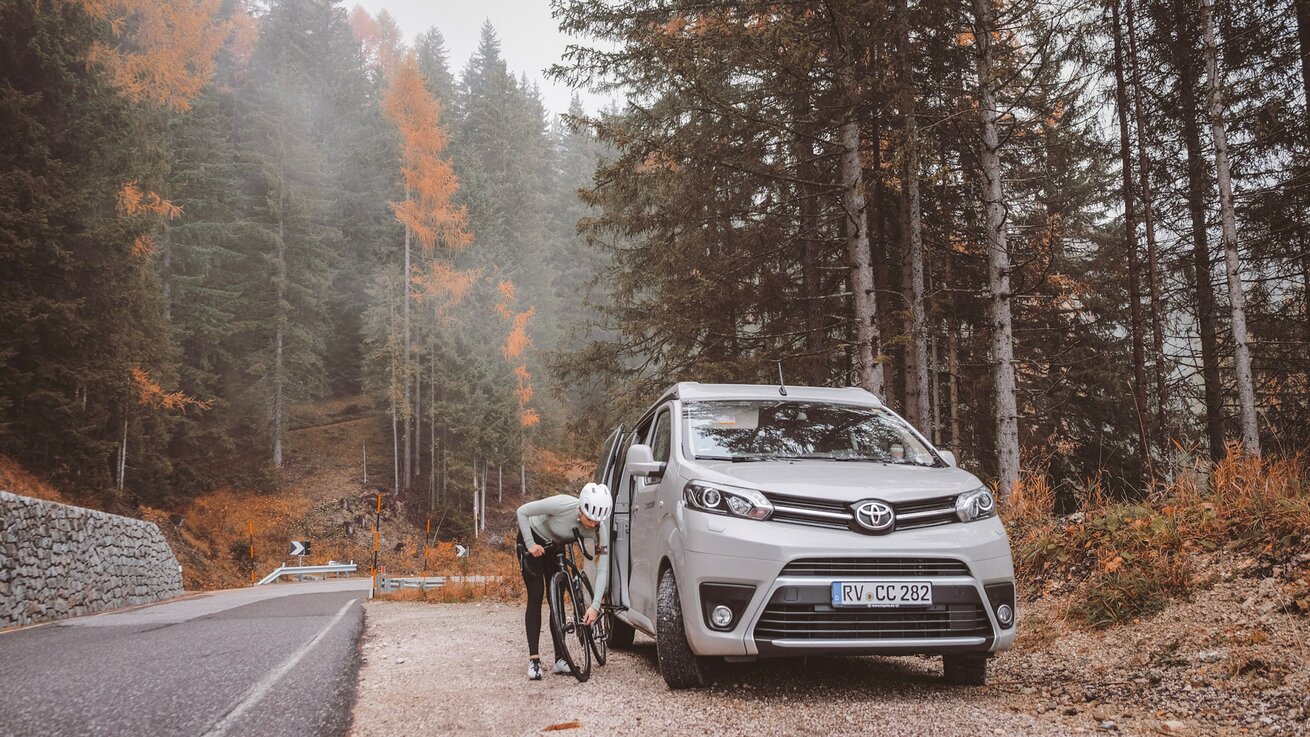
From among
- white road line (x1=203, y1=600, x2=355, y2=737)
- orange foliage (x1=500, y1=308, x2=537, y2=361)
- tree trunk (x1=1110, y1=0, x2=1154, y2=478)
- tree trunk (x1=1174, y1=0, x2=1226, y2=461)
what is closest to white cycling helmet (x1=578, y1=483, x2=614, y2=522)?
white road line (x1=203, y1=600, x2=355, y2=737)

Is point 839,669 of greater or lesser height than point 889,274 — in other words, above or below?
below

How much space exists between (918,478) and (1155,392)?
14.4 meters

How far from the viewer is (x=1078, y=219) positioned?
23109 millimetres

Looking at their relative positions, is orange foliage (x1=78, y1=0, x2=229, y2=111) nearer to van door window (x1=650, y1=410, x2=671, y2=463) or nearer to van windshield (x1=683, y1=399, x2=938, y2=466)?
van door window (x1=650, y1=410, x2=671, y2=463)

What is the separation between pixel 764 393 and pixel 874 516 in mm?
1849

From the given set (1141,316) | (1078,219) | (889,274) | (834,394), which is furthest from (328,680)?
(1078,219)

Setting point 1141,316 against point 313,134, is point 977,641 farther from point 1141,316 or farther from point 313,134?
point 313,134

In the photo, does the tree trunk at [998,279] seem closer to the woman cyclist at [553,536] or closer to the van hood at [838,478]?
the van hood at [838,478]

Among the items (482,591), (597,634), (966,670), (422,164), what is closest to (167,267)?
(422,164)

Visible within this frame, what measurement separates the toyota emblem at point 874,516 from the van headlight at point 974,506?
48 centimetres

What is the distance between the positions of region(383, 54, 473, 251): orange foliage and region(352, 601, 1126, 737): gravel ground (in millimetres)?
34922

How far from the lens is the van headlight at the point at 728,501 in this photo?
473 cm

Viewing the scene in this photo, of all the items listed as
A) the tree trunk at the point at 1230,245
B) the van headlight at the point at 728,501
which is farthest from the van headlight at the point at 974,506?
the tree trunk at the point at 1230,245

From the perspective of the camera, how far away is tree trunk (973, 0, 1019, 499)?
1167 cm
